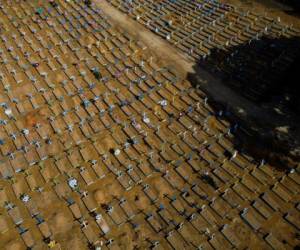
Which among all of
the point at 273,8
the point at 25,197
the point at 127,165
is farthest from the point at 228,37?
the point at 25,197

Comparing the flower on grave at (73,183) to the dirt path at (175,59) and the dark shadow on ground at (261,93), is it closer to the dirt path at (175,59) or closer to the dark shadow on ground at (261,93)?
the dark shadow on ground at (261,93)

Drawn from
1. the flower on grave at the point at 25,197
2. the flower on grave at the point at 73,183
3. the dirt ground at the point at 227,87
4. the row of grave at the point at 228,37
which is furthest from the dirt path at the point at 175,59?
the flower on grave at the point at 25,197

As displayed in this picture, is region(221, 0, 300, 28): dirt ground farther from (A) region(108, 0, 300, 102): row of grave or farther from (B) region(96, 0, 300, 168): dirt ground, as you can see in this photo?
(A) region(108, 0, 300, 102): row of grave

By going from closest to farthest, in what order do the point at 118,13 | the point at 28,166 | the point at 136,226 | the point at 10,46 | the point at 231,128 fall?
1. the point at 136,226
2. the point at 28,166
3. the point at 231,128
4. the point at 10,46
5. the point at 118,13

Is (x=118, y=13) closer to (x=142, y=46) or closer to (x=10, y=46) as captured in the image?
(x=142, y=46)

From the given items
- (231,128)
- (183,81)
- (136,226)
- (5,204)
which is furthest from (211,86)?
(5,204)

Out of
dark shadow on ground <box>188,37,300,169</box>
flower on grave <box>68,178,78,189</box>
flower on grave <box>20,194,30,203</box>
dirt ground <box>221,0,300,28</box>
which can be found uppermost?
dirt ground <box>221,0,300,28</box>

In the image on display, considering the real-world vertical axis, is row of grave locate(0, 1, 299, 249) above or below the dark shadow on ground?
below

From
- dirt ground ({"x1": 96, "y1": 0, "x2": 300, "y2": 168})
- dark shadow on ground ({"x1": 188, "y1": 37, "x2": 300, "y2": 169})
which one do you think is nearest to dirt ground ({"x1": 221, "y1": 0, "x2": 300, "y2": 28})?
dirt ground ({"x1": 96, "y1": 0, "x2": 300, "y2": 168})

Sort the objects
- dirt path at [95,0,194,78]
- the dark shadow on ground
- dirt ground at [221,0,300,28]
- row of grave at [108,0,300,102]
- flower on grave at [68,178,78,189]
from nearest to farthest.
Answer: flower on grave at [68,178,78,189] < the dark shadow on ground < row of grave at [108,0,300,102] < dirt path at [95,0,194,78] < dirt ground at [221,0,300,28]
